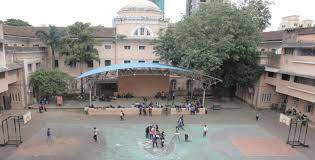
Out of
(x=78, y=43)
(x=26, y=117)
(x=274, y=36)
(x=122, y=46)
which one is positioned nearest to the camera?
(x=26, y=117)

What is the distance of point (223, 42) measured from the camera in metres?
27.2

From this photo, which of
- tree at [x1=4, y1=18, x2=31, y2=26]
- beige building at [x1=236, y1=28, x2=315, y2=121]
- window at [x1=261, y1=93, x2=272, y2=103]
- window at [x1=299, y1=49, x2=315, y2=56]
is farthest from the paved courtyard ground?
tree at [x1=4, y1=18, x2=31, y2=26]

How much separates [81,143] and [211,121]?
12115mm

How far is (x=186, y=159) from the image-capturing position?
1697 centimetres

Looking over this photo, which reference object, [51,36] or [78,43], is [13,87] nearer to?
[51,36]

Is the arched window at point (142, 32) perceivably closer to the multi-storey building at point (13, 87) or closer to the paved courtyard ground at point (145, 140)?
the paved courtyard ground at point (145, 140)

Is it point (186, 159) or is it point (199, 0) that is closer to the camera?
point (186, 159)

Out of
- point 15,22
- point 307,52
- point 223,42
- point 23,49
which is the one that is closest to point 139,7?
point 223,42

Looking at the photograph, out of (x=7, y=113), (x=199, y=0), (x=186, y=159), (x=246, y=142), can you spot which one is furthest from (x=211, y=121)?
(x=199, y=0)

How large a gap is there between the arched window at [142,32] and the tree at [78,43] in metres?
7.57

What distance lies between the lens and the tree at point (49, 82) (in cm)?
2841

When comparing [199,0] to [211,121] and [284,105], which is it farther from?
[211,121]

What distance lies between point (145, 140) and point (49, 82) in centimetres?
1439

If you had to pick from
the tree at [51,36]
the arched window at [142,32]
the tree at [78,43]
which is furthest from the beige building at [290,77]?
the tree at [51,36]
